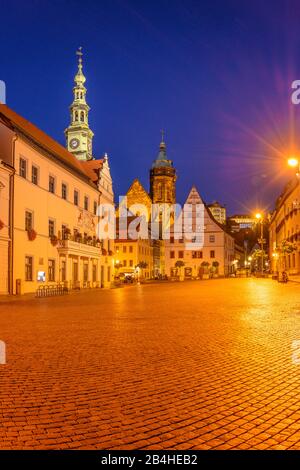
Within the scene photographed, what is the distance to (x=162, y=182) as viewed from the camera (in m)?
135

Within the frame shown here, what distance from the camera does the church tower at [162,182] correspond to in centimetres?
13325

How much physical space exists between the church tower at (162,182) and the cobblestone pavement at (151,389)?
120211 mm

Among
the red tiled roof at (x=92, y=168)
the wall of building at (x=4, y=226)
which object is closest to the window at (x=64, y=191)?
the red tiled roof at (x=92, y=168)

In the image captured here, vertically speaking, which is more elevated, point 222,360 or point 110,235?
point 110,235

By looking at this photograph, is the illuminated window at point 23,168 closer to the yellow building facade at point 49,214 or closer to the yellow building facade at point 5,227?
the yellow building facade at point 49,214

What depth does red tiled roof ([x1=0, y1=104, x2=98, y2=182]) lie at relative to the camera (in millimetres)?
39088

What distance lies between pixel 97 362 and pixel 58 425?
365 cm

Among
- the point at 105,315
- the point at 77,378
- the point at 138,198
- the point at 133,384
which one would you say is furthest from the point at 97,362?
the point at 138,198

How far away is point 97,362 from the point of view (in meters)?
9.04

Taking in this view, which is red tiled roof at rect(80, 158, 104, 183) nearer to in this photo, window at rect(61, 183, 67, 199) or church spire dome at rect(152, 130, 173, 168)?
window at rect(61, 183, 67, 199)

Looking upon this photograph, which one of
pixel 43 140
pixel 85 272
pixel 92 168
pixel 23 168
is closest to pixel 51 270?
pixel 85 272

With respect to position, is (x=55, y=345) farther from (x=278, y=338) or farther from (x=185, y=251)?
(x=185, y=251)

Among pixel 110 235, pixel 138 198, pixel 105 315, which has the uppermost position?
pixel 138 198
